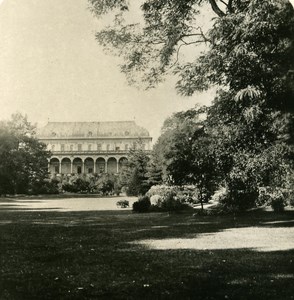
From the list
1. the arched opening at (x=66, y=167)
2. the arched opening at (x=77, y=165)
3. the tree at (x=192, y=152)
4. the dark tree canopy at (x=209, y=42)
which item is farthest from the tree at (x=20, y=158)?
the dark tree canopy at (x=209, y=42)

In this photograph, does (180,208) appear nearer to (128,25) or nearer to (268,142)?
(128,25)

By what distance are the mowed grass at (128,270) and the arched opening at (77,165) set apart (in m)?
80.8

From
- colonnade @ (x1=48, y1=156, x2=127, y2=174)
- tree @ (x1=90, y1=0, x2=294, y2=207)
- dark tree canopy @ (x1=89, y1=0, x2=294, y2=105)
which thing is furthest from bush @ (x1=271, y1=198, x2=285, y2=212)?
colonnade @ (x1=48, y1=156, x2=127, y2=174)

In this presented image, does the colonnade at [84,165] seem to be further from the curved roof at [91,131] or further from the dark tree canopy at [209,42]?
the dark tree canopy at [209,42]

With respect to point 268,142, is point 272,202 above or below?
below

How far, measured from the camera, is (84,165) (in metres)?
93.2

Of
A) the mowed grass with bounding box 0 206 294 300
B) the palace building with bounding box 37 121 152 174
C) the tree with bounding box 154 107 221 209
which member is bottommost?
the mowed grass with bounding box 0 206 294 300

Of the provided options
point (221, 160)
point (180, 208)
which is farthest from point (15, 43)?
point (180, 208)

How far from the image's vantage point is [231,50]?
877 centimetres

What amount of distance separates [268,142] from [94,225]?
7499 mm

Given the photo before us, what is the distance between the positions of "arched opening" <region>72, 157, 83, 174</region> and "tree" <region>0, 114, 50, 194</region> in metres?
34.0

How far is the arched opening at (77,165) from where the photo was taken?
9169cm

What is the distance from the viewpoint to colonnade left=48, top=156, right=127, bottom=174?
296 feet

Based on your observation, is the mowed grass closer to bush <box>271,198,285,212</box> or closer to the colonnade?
bush <box>271,198,285,212</box>
